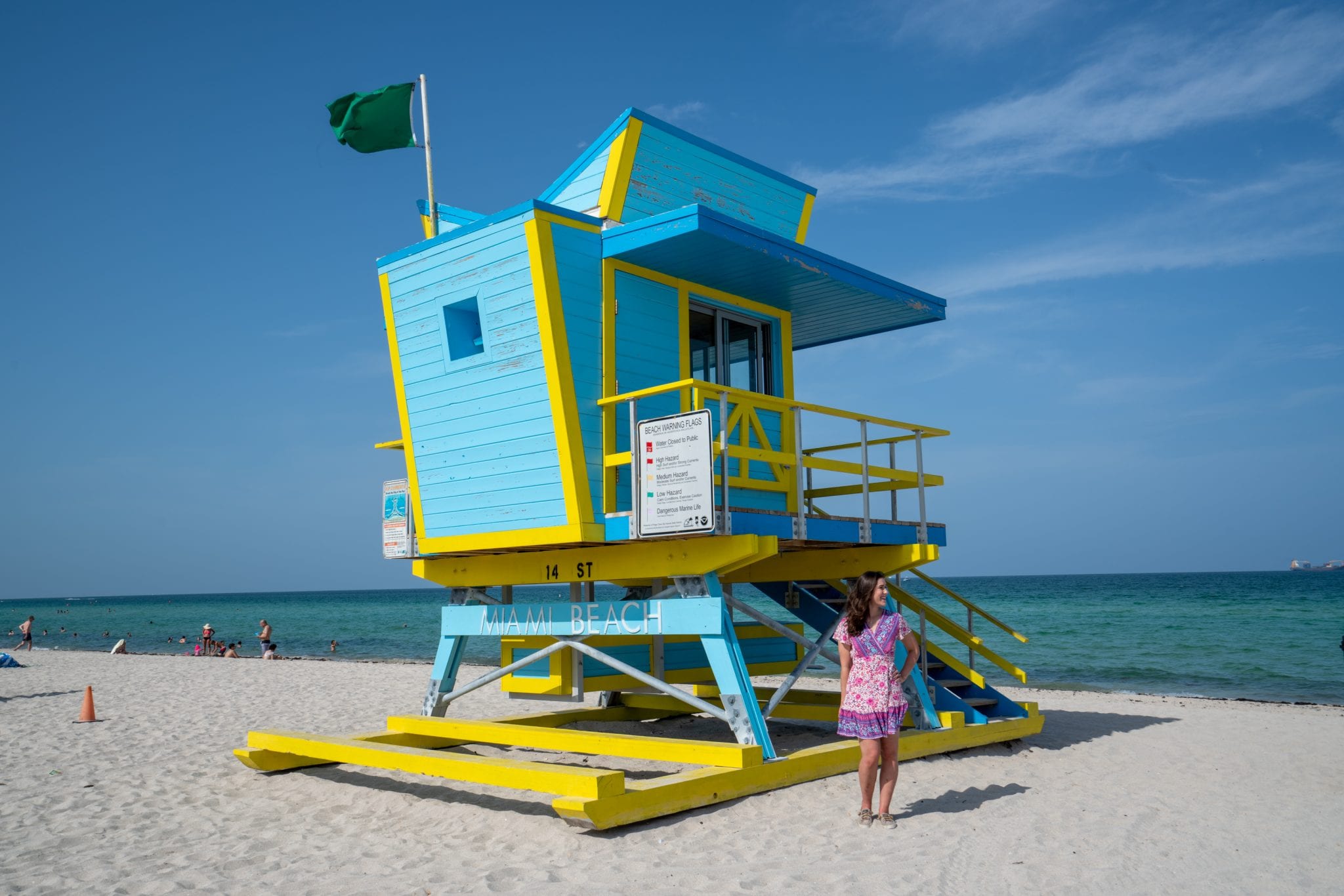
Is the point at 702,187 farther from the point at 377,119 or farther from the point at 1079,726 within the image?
the point at 1079,726

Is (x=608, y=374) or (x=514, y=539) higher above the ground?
(x=608, y=374)

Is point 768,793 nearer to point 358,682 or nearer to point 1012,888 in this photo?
point 1012,888

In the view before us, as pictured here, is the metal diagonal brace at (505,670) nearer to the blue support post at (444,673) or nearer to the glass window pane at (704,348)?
the blue support post at (444,673)

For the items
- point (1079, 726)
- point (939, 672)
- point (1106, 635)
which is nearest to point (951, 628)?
point (939, 672)

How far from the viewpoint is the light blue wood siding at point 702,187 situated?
10594 mm

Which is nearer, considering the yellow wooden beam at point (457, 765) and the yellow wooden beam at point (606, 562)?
the yellow wooden beam at point (457, 765)

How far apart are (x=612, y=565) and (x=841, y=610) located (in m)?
3.33

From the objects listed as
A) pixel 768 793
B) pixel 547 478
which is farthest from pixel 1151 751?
pixel 547 478

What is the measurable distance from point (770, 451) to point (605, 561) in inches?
76.3

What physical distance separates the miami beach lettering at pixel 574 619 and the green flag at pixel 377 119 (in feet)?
17.7

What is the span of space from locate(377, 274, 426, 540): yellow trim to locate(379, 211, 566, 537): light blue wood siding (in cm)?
6

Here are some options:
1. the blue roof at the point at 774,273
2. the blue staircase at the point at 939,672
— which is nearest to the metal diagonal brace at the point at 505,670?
the blue staircase at the point at 939,672

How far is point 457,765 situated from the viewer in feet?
27.3

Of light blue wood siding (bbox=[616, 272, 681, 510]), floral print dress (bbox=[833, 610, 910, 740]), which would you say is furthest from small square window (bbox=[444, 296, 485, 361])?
floral print dress (bbox=[833, 610, 910, 740])
